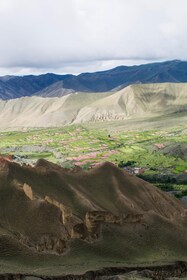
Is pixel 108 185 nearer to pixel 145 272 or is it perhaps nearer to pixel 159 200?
pixel 159 200

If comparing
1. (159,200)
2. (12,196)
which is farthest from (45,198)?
(159,200)

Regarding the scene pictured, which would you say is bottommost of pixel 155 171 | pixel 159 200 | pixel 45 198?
pixel 155 171

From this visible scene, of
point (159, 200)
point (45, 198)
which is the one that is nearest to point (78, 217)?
point (45, 198)

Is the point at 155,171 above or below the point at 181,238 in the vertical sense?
below

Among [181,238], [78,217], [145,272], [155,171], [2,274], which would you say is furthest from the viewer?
[155,171]

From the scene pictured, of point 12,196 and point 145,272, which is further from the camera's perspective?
point 12,196

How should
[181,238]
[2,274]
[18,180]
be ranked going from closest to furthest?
1. [2,274]
2. [181,238]
3. [18,180]
